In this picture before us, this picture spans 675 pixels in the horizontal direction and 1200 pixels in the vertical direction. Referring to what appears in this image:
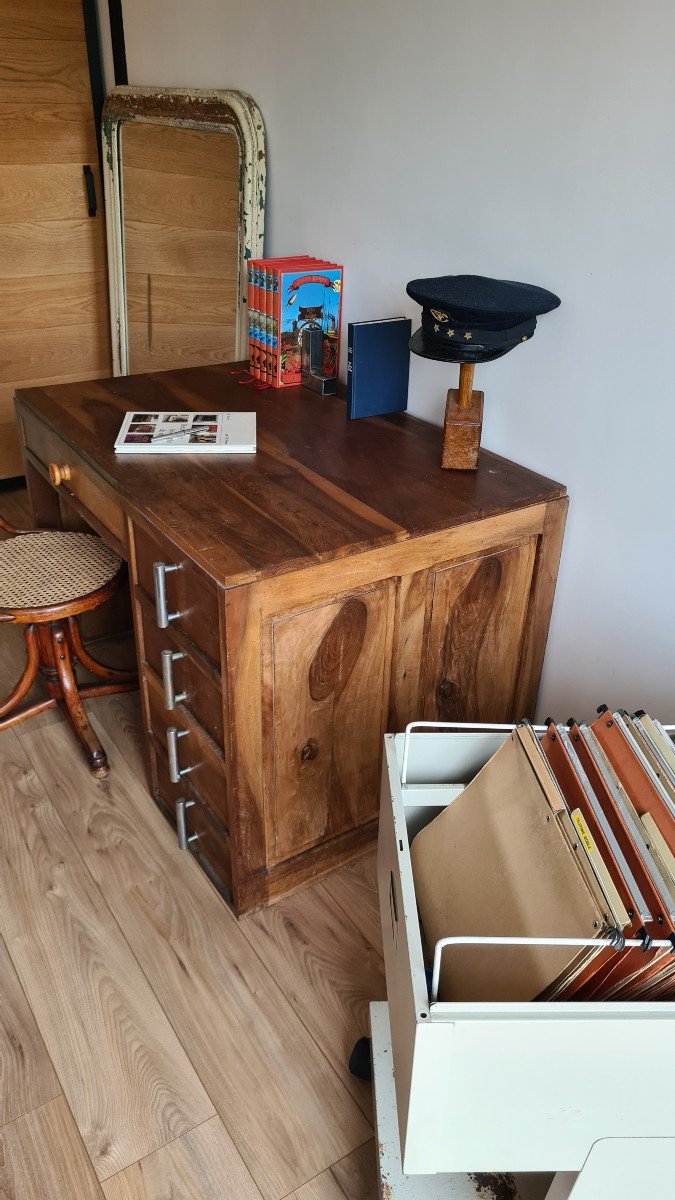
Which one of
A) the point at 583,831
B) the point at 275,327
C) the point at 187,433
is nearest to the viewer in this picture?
the point at 583,831

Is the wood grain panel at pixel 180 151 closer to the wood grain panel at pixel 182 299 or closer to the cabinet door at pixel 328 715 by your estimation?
the wood grain panel at pixel 182 299

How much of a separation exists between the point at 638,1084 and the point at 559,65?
138 cm

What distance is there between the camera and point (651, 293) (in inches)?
52.1

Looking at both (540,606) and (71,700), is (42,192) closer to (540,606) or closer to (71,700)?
(71,700)

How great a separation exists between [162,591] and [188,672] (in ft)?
0.58

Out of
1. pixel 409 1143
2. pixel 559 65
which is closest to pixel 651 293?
pixel 559 65

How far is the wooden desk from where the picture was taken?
135cm

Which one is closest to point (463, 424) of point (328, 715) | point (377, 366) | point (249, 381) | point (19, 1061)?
point (377, 366)

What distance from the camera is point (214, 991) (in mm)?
1490

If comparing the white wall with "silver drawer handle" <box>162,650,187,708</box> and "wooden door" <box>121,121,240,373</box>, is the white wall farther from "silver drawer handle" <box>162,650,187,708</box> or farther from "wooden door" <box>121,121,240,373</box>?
"silver drawer handle" <box>162,650,187,708</box>

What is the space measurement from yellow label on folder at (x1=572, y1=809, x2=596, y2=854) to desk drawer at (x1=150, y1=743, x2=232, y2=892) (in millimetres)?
774

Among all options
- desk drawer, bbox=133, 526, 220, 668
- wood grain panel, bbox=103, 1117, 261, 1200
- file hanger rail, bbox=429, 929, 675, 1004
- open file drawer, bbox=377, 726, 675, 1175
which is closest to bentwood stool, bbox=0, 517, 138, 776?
desk drawer, bbox=133, 526, 220, 668

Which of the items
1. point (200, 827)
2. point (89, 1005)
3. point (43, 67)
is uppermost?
point (43, 67)

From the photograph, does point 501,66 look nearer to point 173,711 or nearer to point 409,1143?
point 173,711
